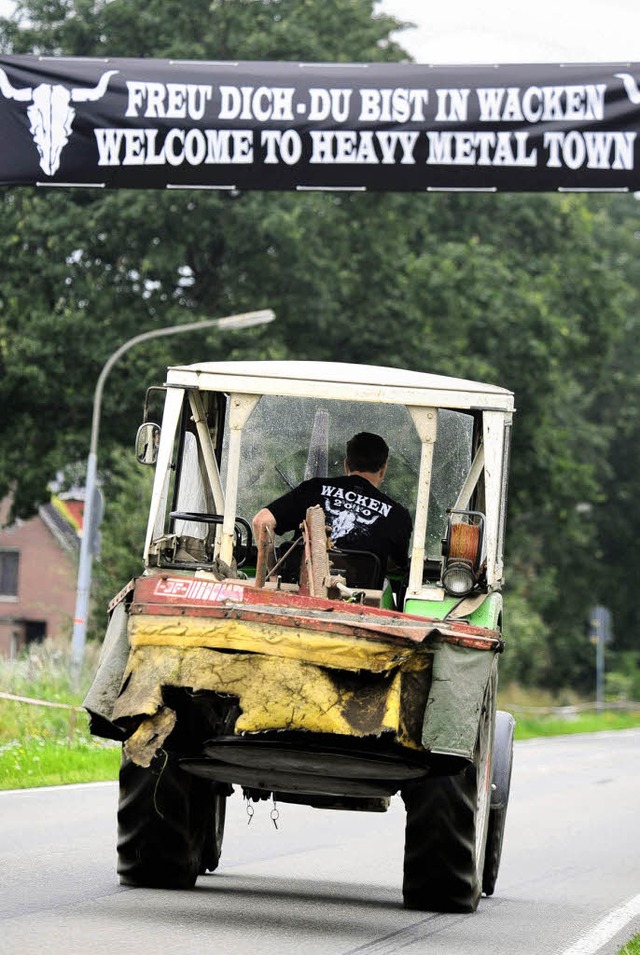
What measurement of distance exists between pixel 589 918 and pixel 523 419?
3599cm

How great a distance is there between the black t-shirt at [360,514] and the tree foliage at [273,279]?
24.8m

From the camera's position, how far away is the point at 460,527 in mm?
9852

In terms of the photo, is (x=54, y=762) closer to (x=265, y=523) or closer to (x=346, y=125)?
(x=346, y=125)

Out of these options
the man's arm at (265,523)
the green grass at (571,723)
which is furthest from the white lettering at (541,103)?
the green grass at (571,723)

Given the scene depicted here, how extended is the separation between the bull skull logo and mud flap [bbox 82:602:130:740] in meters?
6.97

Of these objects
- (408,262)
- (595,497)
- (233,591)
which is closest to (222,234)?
(408,262)

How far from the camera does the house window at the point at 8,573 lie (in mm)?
67062

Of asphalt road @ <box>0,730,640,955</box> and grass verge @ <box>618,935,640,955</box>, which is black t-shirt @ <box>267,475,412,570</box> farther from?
grass verge @ <box>618,935,640,955</box>

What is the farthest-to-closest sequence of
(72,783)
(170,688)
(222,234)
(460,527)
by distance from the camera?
1. (222,234)
2. (72,783)
3. (460,527)
4. (170,688)

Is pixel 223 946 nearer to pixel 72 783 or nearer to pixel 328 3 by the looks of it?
pixel 72 783

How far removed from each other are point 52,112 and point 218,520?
19.8 feet

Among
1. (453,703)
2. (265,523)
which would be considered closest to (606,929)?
(453,703)

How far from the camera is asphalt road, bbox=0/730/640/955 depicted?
27.7 ft

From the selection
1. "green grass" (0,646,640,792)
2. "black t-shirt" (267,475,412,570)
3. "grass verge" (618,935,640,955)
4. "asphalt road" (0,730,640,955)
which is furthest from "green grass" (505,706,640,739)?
"grass verge" (618,935,640,955)
